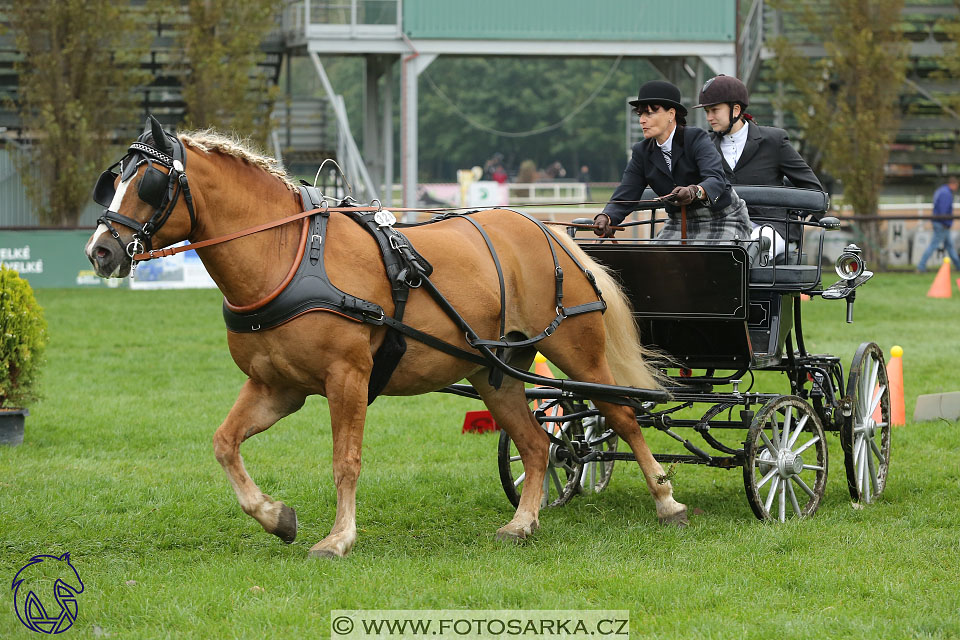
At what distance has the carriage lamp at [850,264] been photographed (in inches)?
244

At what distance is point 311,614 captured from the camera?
428cm

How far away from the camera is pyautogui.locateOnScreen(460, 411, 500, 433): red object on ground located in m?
8.41

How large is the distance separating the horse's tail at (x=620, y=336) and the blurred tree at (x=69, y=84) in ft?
59.3

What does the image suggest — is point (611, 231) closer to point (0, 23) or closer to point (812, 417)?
point (812, 417)

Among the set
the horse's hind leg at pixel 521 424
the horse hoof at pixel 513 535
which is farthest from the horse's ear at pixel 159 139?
the horse hoof at pixel 513 535

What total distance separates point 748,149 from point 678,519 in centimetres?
235

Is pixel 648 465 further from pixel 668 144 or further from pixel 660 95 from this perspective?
pixel 660 95

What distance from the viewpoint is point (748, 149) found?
688 centimetres

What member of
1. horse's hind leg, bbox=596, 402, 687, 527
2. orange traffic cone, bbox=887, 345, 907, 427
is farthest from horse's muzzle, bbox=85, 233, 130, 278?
orange traffic cone, bbox=887, 345, 907, 427

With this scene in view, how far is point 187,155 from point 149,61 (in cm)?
2112

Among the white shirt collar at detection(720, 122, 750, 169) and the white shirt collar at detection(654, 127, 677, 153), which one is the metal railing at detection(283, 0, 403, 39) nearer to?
the white shirt collar at detection(720, 122, 750, 169)

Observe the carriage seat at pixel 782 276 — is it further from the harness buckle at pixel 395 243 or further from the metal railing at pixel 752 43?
the metal railing at pixel 752 43

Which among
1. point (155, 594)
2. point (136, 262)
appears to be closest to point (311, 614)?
point (155, 594)

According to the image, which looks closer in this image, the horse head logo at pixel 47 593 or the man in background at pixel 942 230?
the horse head logo at pixel 47 593
